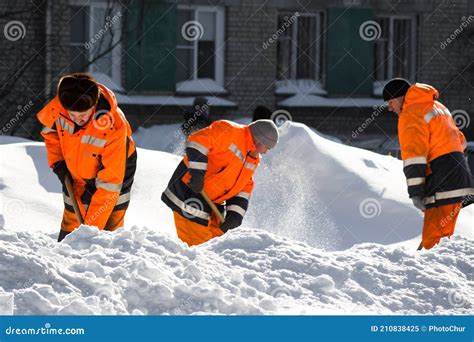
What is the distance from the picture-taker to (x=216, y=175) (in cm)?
680

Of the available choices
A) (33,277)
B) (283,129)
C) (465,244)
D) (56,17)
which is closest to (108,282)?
(33,277)

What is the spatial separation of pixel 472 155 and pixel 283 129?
2.11 metres

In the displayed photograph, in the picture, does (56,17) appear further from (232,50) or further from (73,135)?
(73,135)

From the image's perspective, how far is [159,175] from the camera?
9320 millimetres

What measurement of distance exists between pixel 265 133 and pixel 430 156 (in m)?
1.12

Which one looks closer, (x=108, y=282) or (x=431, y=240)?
(x=108, y=282)

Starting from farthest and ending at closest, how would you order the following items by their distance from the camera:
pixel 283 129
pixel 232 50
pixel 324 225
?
1. pixel 232 50
2. pixel 283 129
3. pixel 324 225

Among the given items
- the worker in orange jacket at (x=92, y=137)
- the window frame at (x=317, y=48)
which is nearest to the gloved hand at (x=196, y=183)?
the worker in orange jacket at (x=92, y=137)

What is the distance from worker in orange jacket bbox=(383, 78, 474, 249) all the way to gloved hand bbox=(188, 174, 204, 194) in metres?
1.32

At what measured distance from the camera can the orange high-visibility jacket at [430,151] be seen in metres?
6.62
